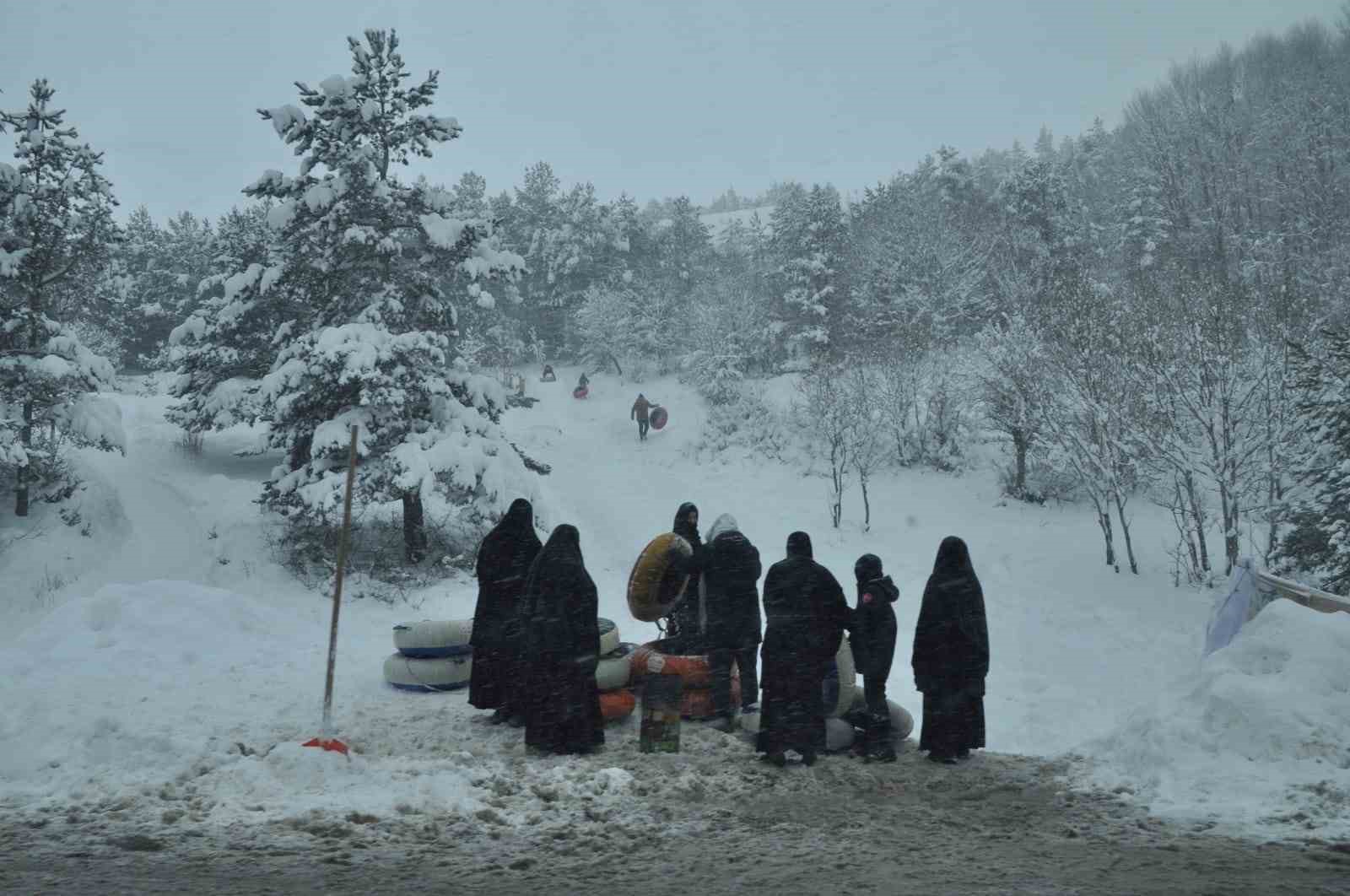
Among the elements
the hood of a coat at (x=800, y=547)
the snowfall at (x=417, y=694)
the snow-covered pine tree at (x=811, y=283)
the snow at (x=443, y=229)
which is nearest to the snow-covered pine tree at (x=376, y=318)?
the snow at (x=443, y=229)

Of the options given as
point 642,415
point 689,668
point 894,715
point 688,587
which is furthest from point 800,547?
point 642,415

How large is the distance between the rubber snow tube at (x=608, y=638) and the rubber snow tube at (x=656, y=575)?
541 millimetres

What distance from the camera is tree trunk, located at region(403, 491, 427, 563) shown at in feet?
55.5

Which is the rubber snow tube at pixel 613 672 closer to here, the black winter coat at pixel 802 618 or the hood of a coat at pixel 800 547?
the black winter coat at pixel 802 618

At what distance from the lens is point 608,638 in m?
8.43

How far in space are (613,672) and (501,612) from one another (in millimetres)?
1223

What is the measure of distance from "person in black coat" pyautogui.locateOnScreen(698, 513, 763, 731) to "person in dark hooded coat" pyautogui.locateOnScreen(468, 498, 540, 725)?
1.75 meters

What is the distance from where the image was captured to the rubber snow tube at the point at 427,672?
8.97m

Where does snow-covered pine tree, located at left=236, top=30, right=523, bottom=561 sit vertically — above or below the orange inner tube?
above

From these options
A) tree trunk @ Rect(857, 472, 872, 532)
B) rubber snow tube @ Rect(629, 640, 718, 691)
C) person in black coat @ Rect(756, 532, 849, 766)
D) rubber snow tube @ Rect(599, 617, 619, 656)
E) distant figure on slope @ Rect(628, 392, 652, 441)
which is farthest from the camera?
distant figure on slope @ Rect(628, 392, 652, 441)

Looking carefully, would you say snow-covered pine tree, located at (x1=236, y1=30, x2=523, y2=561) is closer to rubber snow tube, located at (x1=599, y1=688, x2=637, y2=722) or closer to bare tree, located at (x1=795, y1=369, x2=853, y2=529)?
rubber snow tube, located at (x1=599, y1=688, x2=637, y2=722)

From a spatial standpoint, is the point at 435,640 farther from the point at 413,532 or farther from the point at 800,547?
the point at 413,532

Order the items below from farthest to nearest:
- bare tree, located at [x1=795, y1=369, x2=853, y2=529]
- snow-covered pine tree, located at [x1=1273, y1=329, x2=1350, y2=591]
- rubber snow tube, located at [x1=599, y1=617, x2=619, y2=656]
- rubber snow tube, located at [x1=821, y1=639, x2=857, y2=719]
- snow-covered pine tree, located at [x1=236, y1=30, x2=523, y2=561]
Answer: bare tree, located at [x1=795, y1=369, x2=853, y2=529] → snow-covered pine tree, located at [x1=236, y1=30, x2=523, y2=561] → snow-covered pine tree, located at [x1=1273, y1=329, x2=1350, y2=591] → rubber snow tube, located at [x1=599, y1=617, x2=619, y2=656] → rubber snow tube, located at [x1=821, y1=639, x2=857, y2=719]

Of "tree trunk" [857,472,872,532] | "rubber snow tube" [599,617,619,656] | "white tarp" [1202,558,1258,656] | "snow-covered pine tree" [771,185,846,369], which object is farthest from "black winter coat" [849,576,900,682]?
"snow-covered pine tree" [771,185,846,369]
